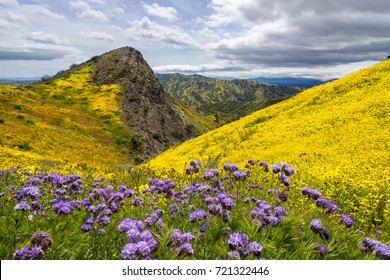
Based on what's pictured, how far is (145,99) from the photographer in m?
94.7

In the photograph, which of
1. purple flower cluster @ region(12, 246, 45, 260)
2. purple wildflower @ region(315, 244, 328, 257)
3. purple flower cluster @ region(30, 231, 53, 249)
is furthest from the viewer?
purple wildflower @ region(315, 244, 328, 257)

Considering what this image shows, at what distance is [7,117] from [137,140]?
2324 cm

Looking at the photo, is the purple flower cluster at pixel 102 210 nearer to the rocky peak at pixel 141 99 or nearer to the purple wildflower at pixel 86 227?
the purple wildflower at pixel 86 227

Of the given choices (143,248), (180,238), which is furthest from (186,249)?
(143,248)

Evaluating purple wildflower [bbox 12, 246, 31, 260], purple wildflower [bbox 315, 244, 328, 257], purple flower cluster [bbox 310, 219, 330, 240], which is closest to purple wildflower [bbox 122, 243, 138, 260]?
purple wildflower [bbox 12, 246, 31, 260]

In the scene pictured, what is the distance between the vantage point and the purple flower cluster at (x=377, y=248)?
4305 mm

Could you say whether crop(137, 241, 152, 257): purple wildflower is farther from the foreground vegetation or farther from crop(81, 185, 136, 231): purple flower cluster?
crop(81, 185, 136, 231): purple flower cluster

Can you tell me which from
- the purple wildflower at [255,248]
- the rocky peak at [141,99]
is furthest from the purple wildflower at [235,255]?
the rocky peak at [141,99]

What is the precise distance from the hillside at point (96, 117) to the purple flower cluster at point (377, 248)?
2737cm

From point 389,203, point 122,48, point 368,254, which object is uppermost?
point 122,48

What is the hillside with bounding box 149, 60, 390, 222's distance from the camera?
12.6 metres

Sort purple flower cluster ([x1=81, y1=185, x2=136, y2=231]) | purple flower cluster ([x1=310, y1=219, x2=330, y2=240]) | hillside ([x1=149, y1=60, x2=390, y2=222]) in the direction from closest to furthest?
purple flower cluster ([x1=310, y1=219, x2=330, y2=240])
purple flower cluster ([x1=81, y1=185, x2=136, y2=231])
hillside ([x1=149, y1=60, x2=390, y2=222])
